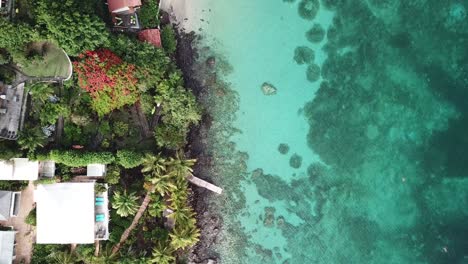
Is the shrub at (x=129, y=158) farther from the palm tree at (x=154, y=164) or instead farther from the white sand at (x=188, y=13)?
the white sand at (x=188, y=13)

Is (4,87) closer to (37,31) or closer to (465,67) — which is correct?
(37,31)

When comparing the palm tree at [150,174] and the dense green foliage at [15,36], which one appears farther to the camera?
the palm tree at [150,174]

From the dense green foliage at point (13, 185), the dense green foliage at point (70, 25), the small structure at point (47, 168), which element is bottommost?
the dense green foliage at point (13, 185)

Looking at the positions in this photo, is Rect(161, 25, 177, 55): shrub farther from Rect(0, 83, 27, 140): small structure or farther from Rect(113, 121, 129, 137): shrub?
Rect(0, 83, 27, 140): small structure

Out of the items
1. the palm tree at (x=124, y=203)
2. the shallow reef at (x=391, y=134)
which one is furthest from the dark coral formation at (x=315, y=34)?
the palm tree at (x=124, y=203)

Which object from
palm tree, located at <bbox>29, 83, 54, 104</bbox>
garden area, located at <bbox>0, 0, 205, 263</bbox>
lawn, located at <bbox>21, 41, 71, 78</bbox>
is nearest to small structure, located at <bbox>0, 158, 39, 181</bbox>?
garden area, located at <bbox>0, 0, 205, 263</bbox>

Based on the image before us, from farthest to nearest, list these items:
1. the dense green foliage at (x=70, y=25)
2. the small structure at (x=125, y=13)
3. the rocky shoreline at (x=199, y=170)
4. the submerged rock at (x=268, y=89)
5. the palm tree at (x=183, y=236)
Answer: the submerged rock at (x=268, y=89) → the rocky shoreline at (x=199, y=170) → the small structure at (x=125, y=13) → the palm tree at (x=183, y=236) → the dense green foliage at (x=70, y=25)
